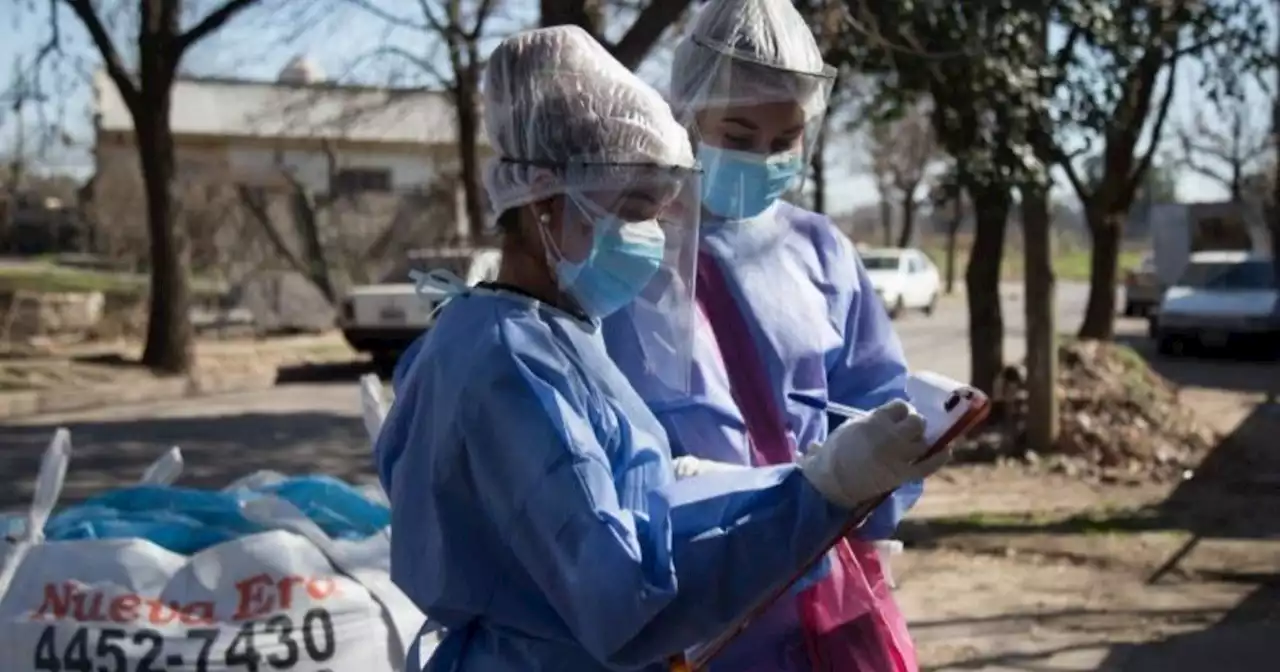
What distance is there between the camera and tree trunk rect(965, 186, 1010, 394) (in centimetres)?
1227

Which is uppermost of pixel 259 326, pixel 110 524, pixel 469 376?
pixel 469 376

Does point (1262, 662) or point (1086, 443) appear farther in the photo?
point (1086, 443)

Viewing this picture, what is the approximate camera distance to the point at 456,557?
2.08 m

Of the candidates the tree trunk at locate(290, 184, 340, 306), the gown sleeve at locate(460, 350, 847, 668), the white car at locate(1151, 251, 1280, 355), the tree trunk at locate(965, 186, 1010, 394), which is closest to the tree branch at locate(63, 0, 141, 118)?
the tree trunk at locate(290, 184, 340, 306)

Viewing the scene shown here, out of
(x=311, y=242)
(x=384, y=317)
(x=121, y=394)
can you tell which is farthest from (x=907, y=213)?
(x=121, y=394)

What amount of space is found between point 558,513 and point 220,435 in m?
12.0

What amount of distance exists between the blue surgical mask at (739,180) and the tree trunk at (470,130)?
1692 centimetres

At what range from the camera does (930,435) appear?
2035 millimetres

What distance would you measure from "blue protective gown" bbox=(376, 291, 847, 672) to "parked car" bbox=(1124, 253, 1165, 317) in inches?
1206

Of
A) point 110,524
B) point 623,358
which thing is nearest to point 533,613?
point 623,358

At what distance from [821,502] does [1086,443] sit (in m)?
9.32

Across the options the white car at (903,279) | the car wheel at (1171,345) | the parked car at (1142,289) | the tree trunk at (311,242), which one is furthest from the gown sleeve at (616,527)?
the white car at (903,279)

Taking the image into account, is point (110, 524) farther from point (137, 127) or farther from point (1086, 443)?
point (137, 127)

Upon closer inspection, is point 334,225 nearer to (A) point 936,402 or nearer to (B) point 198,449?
(B) point 198,449
